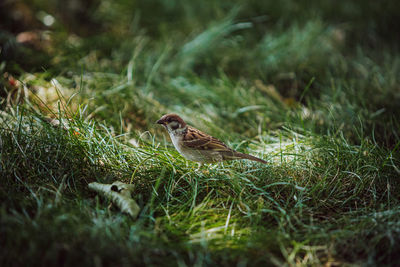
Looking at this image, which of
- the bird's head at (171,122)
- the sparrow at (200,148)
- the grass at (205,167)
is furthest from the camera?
the bird's head at (171,122)

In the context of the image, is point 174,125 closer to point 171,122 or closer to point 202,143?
point 171,122

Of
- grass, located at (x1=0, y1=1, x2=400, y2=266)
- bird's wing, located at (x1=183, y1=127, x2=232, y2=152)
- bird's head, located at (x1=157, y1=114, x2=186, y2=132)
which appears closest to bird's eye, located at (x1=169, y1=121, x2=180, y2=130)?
bird's head, located at (x1=157, y1=114, x2=186, y2=132)

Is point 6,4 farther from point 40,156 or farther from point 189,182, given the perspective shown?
point 189,182

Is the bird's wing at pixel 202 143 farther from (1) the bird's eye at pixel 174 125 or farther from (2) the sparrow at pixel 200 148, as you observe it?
(1) the bird's eye at pixel 174 125

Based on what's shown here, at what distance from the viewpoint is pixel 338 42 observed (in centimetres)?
637

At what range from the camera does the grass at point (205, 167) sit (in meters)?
2.06

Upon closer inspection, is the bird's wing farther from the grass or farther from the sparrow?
the grass

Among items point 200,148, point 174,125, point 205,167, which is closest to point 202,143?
point 200,148

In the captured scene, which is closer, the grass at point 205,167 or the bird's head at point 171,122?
the grass at point 205,167

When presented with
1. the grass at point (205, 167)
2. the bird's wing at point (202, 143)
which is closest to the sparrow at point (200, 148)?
the bird's wing at point (202, 143)

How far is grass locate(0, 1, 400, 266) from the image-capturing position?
6.76 feet

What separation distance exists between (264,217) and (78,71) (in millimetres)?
3012

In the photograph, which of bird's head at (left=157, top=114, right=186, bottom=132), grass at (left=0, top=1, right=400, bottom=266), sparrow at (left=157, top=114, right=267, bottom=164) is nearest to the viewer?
grass at (left=0, top=1, right=400, bottom=266)

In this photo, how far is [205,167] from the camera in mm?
3006
